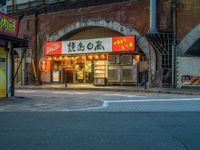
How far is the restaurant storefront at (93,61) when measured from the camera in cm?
2753

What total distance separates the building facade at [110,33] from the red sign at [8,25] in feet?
40.5

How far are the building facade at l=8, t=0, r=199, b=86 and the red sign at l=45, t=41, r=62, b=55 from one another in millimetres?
794

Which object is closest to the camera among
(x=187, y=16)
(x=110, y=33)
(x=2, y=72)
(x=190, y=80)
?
(x=2, y=72)

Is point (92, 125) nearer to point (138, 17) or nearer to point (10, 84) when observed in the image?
point (10, 84)

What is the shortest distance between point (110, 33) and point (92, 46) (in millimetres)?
3033

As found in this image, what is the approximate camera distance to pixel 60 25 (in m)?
31.8

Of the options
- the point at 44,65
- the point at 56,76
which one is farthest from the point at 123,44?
the point at 44,65

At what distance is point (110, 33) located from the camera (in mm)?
30469

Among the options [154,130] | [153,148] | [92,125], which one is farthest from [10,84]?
[153,148]

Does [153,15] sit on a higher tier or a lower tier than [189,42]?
higher

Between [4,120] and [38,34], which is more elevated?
[38,34]

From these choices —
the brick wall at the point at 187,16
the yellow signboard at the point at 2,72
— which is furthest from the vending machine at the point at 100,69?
the yellow signboard at the point at 2,72

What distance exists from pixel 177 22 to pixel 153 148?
20965 mm

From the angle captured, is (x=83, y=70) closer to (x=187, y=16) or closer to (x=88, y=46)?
(x=88, y=46)
